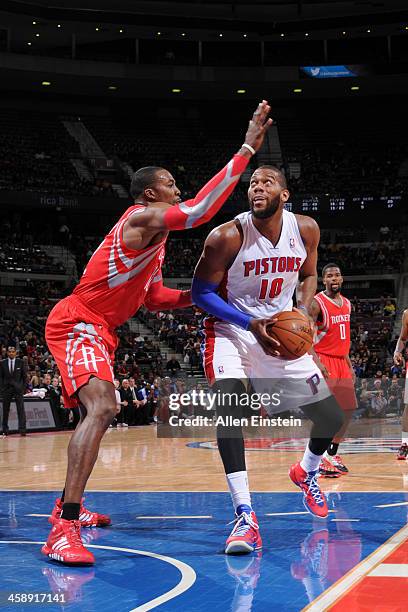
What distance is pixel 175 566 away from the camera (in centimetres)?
402

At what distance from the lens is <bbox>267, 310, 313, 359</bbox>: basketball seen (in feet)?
15.4

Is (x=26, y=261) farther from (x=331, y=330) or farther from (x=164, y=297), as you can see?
(x=164, y=297)

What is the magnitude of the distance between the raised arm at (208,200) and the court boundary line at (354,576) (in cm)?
194

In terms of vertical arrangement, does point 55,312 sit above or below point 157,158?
below

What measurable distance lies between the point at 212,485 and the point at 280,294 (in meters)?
2.93

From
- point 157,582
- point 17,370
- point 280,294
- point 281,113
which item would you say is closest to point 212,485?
point 280,294

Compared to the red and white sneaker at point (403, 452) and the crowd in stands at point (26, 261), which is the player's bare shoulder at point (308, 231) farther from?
the crowd in stands at point (26, 261)

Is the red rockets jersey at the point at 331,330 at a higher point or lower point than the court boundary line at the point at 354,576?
higher

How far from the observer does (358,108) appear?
36031 mm

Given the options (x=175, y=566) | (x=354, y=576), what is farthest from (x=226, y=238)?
(x=354, y=576)

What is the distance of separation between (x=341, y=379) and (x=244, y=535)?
14.2 feet

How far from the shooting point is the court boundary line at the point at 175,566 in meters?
3.28

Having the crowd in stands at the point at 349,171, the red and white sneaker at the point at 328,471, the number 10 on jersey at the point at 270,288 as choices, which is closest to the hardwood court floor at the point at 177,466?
the red and white sneaker at the point at 328,471

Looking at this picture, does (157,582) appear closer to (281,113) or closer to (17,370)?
(17,370)
